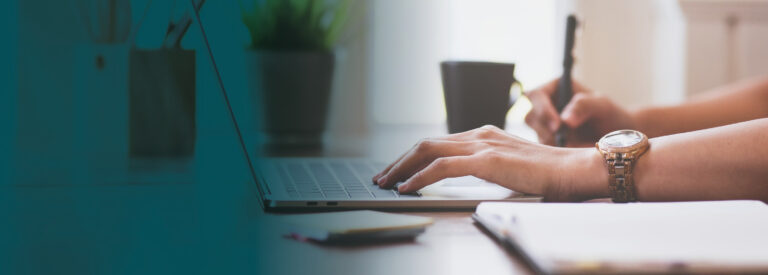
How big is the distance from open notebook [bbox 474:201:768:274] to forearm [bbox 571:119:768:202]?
111mm

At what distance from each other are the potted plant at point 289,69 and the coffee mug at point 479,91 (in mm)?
428

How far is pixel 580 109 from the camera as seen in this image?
1191 mm

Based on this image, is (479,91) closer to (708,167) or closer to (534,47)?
(708,167)

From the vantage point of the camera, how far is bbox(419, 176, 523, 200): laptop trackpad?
65 cm

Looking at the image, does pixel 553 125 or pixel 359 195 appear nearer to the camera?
pixel 359 195

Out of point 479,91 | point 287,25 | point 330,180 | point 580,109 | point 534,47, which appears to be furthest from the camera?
point 534,47

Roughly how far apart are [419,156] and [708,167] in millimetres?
248

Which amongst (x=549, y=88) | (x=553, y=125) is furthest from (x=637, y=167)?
(x=549, y=88)

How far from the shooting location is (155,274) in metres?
0.38

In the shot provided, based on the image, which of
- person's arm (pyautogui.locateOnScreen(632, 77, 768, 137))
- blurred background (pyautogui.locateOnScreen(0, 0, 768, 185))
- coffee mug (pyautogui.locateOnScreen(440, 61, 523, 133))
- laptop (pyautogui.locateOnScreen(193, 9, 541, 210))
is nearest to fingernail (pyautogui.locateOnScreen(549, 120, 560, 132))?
coffee mug (pyautogui.locateOnScreen(440, 61, 523, 133))

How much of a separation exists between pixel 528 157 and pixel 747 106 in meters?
0.84

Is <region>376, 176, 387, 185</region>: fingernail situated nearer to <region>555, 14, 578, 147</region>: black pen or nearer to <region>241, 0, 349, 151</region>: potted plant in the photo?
<region>555, 14, 578, 147</region>: black pen

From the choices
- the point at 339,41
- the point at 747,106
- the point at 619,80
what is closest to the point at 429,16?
the point at 339,41

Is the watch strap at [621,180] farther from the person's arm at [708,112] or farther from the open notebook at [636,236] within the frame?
the person's arm at [708,112]
